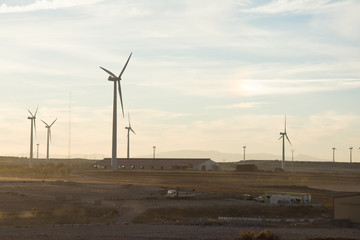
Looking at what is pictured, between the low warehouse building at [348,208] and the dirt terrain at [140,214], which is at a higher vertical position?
the low warehouse building at [348,208]

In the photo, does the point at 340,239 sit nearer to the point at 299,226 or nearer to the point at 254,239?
the point at 254,239

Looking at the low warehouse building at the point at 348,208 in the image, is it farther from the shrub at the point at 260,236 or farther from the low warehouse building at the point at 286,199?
the shrub at the point at 260,236

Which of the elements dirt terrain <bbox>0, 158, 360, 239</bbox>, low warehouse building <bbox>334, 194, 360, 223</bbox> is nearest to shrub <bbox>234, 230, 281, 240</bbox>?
dirt terrain <bbox>0, 158, 360, 239</bbox>

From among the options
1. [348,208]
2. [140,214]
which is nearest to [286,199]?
[348,208]

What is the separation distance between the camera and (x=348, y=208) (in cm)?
6406

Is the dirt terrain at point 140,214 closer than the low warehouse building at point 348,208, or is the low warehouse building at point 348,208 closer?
the dirt terrain at point 140,214

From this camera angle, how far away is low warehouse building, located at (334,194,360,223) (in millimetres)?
63156

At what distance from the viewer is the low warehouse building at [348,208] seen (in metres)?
63.2

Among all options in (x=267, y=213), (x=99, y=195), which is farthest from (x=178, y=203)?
(x=99, y=195)

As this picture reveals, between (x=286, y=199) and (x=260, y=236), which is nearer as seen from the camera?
(x=260, y=236)

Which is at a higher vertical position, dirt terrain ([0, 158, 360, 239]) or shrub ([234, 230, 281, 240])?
shrub ([234, 230, 281, 240])

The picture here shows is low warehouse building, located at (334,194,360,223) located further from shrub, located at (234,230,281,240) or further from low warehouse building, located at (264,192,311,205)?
shrub, located at (234,230,281,240)

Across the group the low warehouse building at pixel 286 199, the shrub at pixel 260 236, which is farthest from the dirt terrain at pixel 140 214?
the shrub at pixel 260 236

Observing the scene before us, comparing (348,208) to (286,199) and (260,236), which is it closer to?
(286,199)
